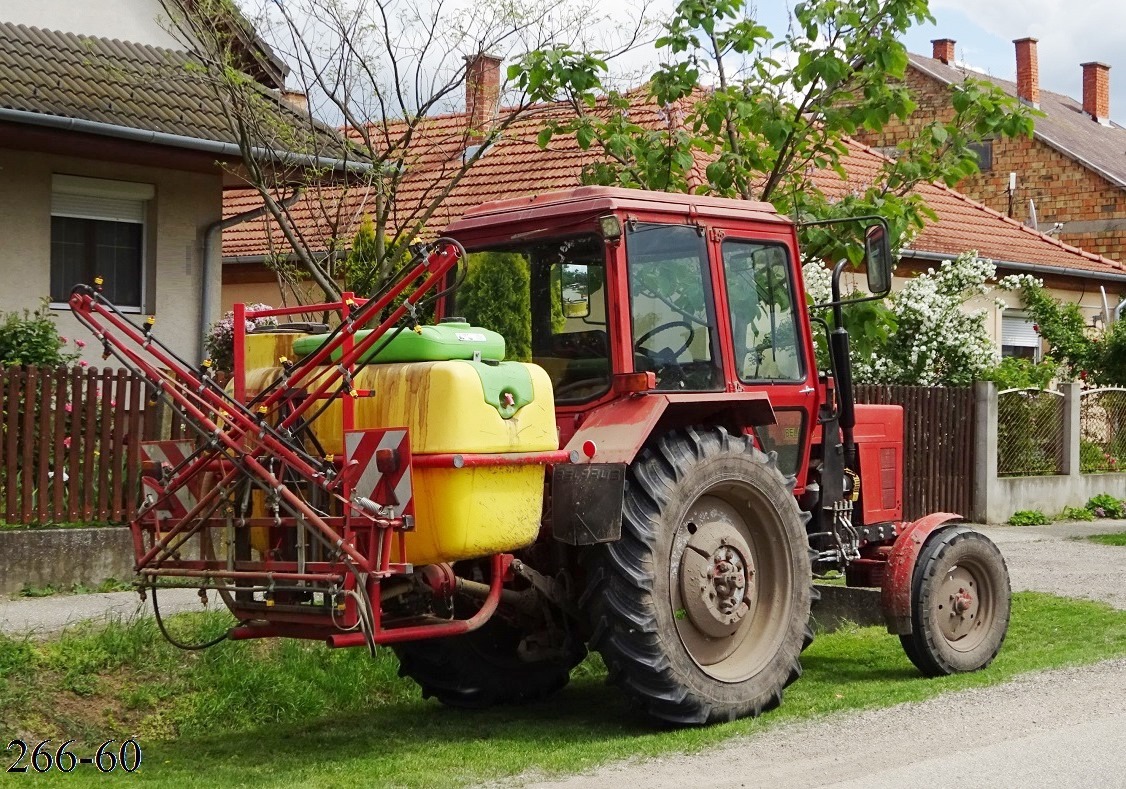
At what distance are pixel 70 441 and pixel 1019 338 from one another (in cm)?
1980

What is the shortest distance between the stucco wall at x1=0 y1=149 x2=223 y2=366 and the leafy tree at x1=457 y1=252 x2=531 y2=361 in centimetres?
755

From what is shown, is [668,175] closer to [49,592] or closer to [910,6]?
[910,6]

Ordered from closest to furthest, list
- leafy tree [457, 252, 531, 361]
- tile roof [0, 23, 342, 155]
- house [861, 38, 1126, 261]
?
leafy tree [457, 252, 531, 361] < tile roof [0, 23, 342, 155] < house [861, 38, 1126, 261]

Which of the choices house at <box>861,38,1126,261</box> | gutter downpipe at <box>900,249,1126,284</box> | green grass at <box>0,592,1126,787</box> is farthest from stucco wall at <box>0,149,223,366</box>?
house at <box>861,38,1126,261</box>

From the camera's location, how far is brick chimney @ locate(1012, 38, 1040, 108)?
4203 centimetres

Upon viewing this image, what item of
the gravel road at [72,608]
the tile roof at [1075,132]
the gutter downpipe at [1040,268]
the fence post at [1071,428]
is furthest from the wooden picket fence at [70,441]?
the tile roof at [1075,132]

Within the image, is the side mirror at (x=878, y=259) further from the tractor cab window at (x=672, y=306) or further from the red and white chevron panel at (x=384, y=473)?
the red and white chevron panel at (x=384, y=473)

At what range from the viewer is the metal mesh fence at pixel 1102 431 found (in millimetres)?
20750

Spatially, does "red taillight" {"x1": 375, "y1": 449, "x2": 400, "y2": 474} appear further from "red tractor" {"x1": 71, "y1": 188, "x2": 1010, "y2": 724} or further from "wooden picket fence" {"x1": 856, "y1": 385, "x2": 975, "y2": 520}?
"wooden picket fence" {"x1": 856, "y1": 385, "x2": 975, "y2": 520}

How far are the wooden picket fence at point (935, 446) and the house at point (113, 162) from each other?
7540mm

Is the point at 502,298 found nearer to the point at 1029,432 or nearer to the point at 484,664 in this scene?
the point at 484,664

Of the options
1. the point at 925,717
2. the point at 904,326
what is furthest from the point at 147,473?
the point at 904,326

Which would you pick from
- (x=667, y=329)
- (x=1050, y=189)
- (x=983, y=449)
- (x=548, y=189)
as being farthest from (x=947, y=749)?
(x=1050, y=189)

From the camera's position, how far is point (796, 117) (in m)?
10.8
